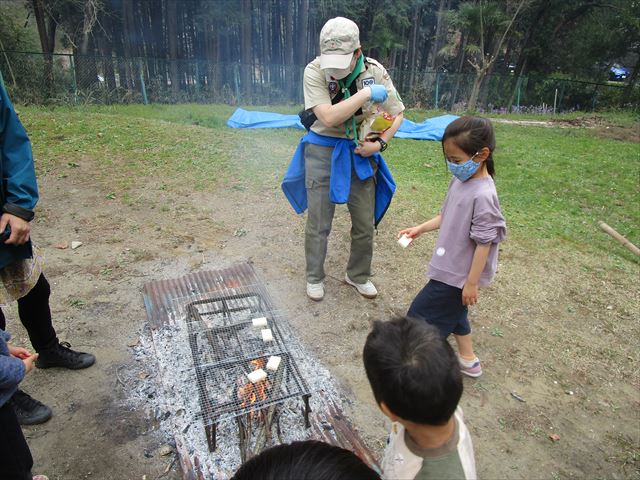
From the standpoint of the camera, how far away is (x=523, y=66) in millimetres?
19922

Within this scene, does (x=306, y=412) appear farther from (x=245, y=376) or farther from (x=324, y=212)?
(x=324, y=212)

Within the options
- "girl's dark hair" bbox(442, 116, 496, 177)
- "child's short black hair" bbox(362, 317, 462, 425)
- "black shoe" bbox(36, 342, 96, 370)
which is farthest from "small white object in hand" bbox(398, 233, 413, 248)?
"black shoe" bbox(36, 342, 96, 370)

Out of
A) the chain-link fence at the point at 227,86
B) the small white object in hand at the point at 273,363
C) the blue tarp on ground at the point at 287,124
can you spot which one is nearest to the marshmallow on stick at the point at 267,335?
the small white object in hand at the point at 273,363

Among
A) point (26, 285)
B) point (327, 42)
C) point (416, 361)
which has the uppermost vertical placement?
point (327, 42)

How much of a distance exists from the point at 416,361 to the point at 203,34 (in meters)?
18.6

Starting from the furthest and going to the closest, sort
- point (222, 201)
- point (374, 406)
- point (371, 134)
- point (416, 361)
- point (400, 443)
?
point (222, 201) → point (371, 134) → point (374, 406) → point (400, 443) → point (416, 361)

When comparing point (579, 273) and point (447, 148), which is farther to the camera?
point (579, 273)

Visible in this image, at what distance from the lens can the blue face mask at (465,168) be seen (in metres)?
2.08

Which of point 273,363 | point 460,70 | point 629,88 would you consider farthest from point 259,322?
point 629,88

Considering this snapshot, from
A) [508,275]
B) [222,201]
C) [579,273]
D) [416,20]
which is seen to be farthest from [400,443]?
[416,20]

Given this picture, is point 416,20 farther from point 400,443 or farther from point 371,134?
point 400,443

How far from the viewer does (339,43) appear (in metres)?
2.60

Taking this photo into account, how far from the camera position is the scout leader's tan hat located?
8.50 feet

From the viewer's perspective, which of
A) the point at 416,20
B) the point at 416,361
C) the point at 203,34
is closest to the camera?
the point at 416,361
